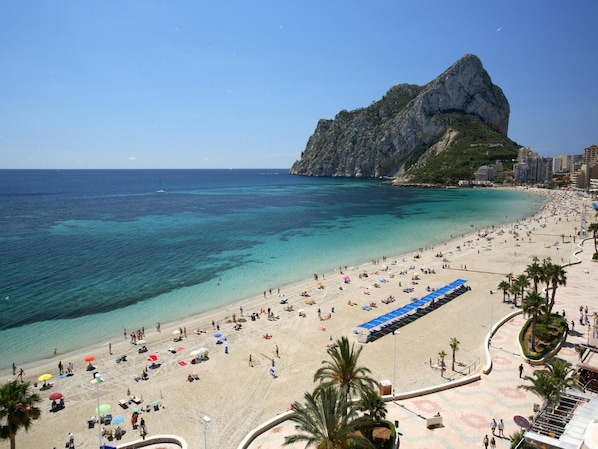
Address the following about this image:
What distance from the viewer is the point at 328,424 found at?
1274cm

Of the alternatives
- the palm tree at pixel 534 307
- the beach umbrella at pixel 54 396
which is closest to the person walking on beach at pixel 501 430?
the palm tree at pixel 534 307

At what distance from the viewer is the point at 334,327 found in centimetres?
2931

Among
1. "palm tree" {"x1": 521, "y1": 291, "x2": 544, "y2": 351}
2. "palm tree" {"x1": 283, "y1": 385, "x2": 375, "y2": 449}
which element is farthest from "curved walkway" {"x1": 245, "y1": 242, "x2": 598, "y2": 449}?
"palm tree" {"x1": 283, "y1": 385, "x2": 375, "y2": 449}

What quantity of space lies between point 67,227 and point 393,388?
7173cm

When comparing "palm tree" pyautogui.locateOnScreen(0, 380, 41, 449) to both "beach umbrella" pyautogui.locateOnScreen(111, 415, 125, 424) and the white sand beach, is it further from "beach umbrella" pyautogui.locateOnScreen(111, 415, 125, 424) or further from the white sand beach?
"beach umbrella" pyautogui.locateOnScreen(111, 415, 125, 424)

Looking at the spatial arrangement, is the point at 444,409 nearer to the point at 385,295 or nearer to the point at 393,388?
the point at 393,388

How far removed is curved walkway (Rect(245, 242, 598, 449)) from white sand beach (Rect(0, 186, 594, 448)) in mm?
1538

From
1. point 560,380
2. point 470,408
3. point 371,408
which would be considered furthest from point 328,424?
point 560,380

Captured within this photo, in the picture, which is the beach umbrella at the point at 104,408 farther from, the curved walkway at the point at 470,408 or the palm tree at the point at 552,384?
the palm tree at the point at 552,384

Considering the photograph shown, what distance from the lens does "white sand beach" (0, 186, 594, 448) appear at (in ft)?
61.1

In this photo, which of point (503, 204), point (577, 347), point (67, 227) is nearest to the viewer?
point (577, 347)

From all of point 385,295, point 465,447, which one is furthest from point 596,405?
point 385,295

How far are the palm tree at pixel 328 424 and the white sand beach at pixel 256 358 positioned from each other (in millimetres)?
5085

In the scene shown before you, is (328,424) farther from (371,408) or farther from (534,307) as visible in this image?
(534,307)
